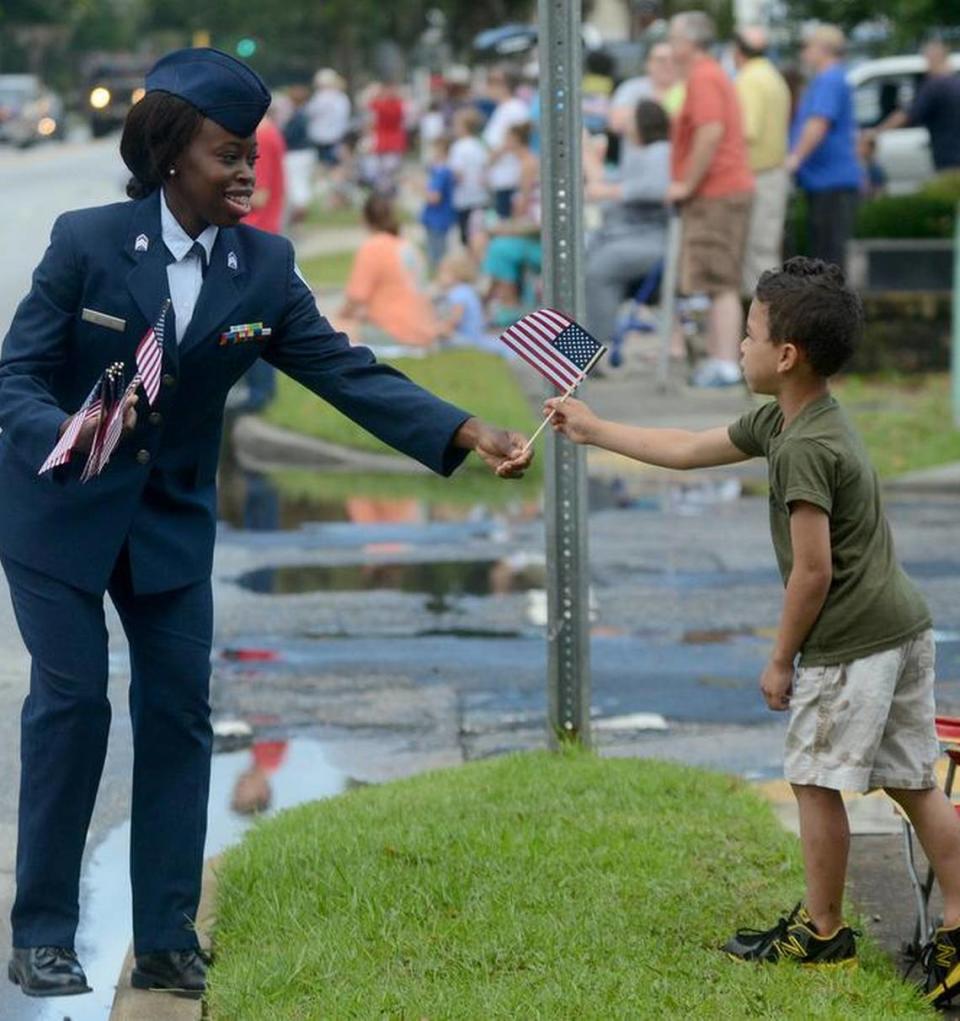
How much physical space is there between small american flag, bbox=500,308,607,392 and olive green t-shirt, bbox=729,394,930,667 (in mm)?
735

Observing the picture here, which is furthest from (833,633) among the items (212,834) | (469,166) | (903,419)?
(469,166)

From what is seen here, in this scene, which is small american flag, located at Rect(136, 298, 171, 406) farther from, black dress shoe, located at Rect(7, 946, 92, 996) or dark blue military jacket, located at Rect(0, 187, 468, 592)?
black dress shoe, located at Rect(7, 946, 92, 996)

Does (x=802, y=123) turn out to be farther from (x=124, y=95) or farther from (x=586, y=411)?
(x=124, y=95)

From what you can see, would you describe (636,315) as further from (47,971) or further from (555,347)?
(47,971)

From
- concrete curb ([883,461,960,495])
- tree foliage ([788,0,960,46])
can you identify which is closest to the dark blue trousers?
concrete curb ([883,461,960,495])

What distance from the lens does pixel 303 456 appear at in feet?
44.7

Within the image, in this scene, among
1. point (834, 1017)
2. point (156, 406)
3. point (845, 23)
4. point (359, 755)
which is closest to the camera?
point (834, 1017)

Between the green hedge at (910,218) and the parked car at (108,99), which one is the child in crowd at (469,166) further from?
the green hedge at (910,218)

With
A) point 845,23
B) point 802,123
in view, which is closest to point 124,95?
point 845,23

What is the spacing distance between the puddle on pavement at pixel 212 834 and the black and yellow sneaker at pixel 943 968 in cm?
184

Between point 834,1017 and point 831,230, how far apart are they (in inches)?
491

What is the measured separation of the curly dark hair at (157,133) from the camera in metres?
4.71

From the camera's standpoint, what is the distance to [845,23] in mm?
32312

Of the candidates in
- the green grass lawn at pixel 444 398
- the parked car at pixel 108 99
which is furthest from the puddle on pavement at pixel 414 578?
the green grass lawn at pixel 444 398
